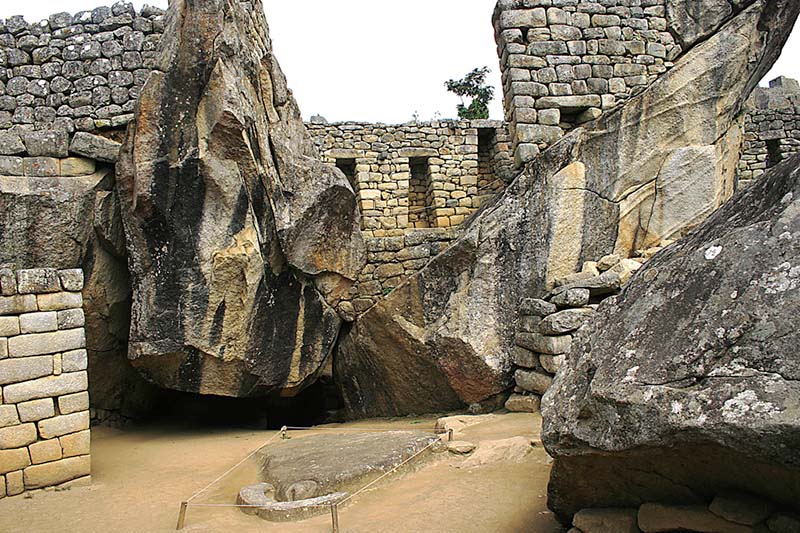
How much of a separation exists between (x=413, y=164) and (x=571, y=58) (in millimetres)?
3944

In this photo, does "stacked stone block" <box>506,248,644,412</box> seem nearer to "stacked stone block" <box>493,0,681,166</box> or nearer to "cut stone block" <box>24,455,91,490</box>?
"stacked stone block" <box>493,0,681,166</box>

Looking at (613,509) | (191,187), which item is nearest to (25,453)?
(191,187)

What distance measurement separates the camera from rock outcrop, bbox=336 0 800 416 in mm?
7418

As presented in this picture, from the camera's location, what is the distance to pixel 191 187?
6.88 m

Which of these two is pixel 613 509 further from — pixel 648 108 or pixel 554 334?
pixel 648 108

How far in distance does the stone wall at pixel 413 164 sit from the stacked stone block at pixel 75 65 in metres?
3.66

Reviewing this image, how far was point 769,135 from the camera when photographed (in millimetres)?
12953

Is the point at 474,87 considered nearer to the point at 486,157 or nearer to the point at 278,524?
the point at 486,157

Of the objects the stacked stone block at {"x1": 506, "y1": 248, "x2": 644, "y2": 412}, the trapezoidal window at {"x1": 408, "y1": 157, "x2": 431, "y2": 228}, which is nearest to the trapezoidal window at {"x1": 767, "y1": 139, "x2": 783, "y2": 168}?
the trapezoidal window at {"x1": 408, "y1": 157, "x2": 431, "y2": 228}

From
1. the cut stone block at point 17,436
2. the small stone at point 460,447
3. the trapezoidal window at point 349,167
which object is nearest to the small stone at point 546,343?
the small stone at point 460,447

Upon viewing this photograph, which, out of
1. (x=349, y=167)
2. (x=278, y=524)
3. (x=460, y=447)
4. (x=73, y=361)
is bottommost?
(x=278, y=524)

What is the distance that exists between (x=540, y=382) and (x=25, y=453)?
487 centimetres

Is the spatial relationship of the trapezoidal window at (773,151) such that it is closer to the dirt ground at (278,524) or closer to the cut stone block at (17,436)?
the dirt ground at (278,524)

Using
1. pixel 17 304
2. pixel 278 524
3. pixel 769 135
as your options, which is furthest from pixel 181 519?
pixel 769 135
